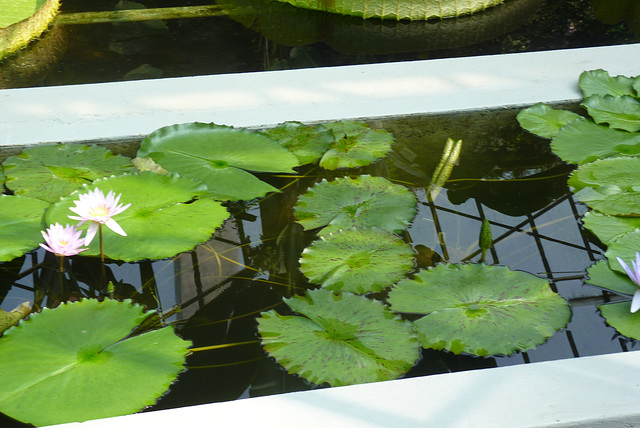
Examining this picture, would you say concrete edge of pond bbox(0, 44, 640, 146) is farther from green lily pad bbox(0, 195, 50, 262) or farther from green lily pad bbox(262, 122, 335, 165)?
green lily pad bbox(0, 195, 50, 262)

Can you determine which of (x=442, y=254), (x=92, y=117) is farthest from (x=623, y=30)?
(x=92, y=117)

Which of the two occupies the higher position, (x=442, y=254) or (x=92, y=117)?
(x=92, y=117)

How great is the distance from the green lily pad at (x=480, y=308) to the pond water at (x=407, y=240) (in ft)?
0.09

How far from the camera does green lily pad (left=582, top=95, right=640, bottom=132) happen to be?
165 cm

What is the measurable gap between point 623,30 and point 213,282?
207cm

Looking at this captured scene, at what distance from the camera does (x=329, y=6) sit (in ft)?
8.93

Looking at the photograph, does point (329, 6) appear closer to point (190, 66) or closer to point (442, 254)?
point (190, 66)

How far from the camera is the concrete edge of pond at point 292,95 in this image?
1.71 meters

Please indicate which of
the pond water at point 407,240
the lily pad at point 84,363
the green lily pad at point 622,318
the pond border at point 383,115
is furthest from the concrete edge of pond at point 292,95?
the green lily pad at point 622,318

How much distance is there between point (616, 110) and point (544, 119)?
198 millimetres

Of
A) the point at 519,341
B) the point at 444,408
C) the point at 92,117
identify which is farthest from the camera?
the point at 92,117

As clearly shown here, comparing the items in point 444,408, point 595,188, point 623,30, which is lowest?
point 444,408

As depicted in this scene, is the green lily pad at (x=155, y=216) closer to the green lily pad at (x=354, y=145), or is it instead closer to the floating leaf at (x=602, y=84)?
the green lily pad at (x=354, y=145)

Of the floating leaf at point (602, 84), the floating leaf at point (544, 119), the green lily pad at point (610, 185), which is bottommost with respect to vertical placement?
the green lily pad at point (610, 185)
